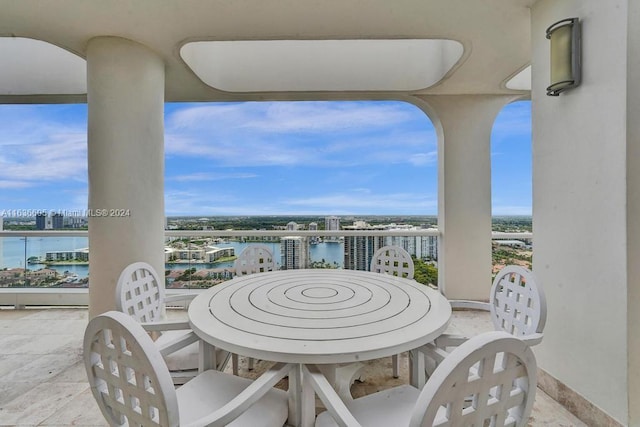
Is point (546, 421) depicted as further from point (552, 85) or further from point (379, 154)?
point (379, 154)

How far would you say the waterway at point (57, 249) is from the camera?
3.62m

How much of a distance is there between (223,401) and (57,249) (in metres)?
3.90

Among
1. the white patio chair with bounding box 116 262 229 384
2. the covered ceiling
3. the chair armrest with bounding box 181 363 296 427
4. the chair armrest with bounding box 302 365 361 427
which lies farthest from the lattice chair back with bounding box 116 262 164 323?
the covered ceiling

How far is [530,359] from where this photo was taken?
0.84 metres

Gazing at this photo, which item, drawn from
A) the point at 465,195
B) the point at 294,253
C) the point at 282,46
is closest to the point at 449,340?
the point at 294,253

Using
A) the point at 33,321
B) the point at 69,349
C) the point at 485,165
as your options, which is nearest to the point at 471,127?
the point at 485,165

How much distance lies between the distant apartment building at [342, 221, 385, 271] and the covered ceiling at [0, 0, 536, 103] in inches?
71.3

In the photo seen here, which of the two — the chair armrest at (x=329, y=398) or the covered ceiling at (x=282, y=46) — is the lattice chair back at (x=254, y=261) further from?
the covered ceiling at (x=282, y=46)

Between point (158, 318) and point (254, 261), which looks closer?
point (158, 318)

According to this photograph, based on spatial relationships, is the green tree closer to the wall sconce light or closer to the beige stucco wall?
the beige stucco wall

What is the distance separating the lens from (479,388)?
31.5 inches

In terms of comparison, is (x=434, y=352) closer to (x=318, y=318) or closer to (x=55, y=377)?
(x=318, y=318)

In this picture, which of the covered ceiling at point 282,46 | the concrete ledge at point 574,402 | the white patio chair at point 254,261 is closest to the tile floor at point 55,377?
the concrete ledge at point 574,402

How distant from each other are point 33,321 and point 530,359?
189 inches
